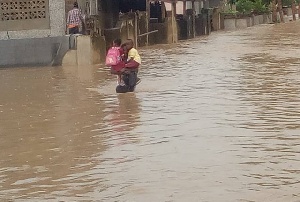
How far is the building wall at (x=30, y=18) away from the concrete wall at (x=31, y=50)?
7.6 inches

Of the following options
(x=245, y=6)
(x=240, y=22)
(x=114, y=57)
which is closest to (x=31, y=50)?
(x=114, y=57)

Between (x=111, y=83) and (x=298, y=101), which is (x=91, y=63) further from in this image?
(x=298, y=101)

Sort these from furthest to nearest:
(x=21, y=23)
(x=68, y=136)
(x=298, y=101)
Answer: (x=21, y=23), (x=298, y=101), (x=68, y=136)

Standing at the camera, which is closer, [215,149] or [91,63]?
[215,149]

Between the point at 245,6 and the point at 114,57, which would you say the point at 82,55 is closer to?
the point at 114,57

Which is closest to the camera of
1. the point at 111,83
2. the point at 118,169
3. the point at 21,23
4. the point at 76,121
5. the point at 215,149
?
the point at 118,169

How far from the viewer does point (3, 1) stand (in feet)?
67.6

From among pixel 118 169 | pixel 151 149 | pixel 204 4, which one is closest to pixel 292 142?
pixel 151 149

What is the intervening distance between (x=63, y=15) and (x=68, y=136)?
11108mm

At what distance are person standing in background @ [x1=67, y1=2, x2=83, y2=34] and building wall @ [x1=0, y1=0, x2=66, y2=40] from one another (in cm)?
26

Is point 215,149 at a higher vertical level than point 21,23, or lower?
lower

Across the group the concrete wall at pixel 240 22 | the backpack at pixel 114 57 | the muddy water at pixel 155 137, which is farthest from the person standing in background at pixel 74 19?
the concrete wall at pixel 240 22

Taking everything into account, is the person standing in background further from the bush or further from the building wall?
the bush

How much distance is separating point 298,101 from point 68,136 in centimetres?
437
